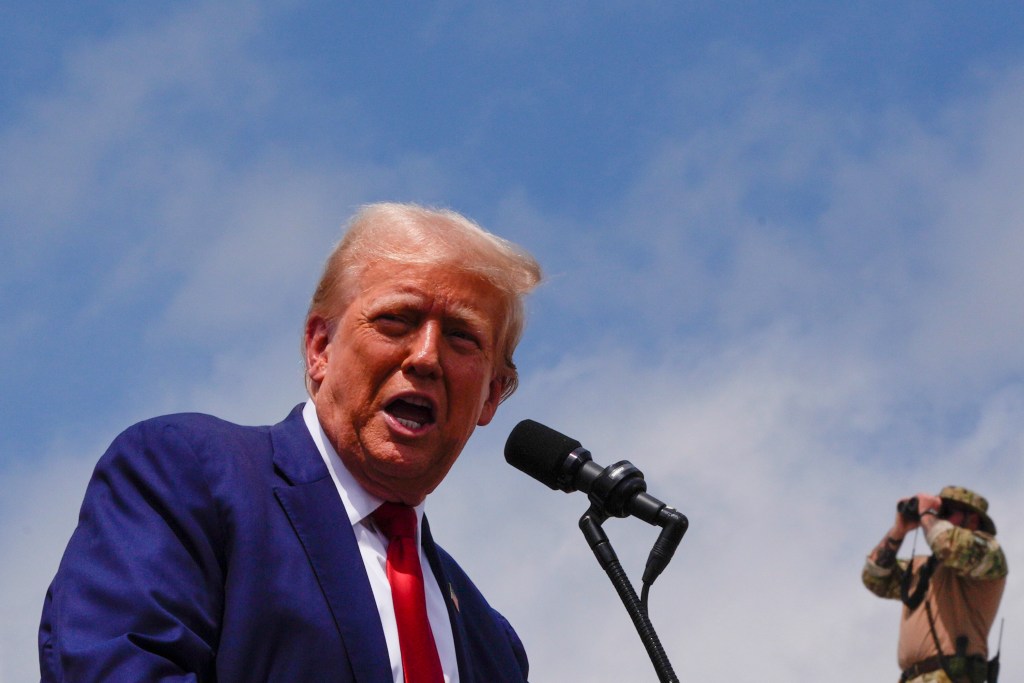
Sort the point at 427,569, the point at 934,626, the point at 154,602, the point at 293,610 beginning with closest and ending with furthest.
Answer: the point at 154,602 < the point at 293,610 < the point at 427,569 < the point at 934,626

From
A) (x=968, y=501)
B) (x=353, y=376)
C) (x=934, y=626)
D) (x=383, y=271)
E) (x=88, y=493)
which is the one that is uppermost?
(x=968, y=501)

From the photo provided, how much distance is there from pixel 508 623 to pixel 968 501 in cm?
633

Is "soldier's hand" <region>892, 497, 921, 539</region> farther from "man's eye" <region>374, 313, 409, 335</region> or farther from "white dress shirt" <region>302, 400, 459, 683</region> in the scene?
"man's eye" <region>374, 313, 409, 335</region>

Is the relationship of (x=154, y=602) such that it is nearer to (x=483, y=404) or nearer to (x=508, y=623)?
(x=483, y=404)

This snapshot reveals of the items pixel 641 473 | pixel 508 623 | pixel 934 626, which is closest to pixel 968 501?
pixel 934 626

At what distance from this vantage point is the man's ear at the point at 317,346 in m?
2.98

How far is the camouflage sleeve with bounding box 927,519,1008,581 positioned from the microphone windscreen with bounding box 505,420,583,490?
6.54 meters

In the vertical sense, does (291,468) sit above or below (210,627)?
above

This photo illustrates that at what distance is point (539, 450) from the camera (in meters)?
2.71

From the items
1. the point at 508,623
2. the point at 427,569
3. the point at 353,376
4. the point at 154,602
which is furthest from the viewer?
the point at 508,623

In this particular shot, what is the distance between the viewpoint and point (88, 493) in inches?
95.4

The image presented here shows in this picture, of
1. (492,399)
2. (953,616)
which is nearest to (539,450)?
(492,399)

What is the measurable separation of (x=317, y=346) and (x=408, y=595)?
0.75 m

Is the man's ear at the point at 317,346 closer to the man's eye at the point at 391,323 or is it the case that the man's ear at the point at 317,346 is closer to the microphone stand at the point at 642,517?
the man's eye at the point at 391,323
